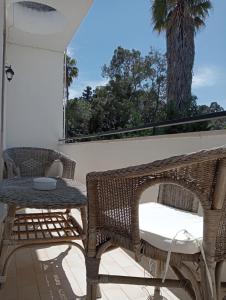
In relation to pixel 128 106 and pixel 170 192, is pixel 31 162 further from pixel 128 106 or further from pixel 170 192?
pixel 128 106

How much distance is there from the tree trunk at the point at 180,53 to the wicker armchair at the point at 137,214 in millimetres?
7056

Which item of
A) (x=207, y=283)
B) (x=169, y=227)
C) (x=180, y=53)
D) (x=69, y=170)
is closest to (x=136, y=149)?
(x=69, y=170)

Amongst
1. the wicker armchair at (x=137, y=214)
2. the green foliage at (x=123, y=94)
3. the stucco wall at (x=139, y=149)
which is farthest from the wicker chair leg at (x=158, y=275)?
the green foliage at (x=123, y=94)

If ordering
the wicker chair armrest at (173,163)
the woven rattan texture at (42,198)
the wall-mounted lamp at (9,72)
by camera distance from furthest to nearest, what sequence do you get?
the wall-mounted lamp at (9,72) → the woven rattan texture at (42,198) → the wicker chair armrest at (173,163)

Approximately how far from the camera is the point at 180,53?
8211 mm

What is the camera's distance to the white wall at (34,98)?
4586 mm

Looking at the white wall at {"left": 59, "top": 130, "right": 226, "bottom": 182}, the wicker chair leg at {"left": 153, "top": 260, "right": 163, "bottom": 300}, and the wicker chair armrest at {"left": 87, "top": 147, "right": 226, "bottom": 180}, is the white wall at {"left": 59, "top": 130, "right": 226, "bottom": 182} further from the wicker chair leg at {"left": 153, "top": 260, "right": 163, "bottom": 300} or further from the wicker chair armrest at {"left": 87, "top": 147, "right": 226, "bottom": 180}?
the wicker chair armrest at {"left": 87, "top": 147, "right": 226, "bottom": 180}

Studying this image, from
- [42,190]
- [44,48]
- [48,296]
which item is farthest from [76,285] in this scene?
[44,48]

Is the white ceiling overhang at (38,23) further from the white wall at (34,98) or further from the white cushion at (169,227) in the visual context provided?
the white cushion at (169,227)

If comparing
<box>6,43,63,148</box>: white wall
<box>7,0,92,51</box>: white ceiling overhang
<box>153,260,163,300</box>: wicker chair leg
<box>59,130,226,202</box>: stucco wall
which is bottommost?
<box>153,260,163,300</box>: wicker chair leg

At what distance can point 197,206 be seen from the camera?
52.9 inches

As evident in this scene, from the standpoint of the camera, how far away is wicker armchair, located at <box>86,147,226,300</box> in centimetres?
86

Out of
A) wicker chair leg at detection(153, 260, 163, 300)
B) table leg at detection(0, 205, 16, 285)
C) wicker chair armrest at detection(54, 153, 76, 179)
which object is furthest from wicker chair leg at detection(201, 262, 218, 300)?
wicker chair armrest at detection(54, 153, 76, 179)

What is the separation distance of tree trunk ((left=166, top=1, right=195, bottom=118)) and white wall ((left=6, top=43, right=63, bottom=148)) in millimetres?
3833
